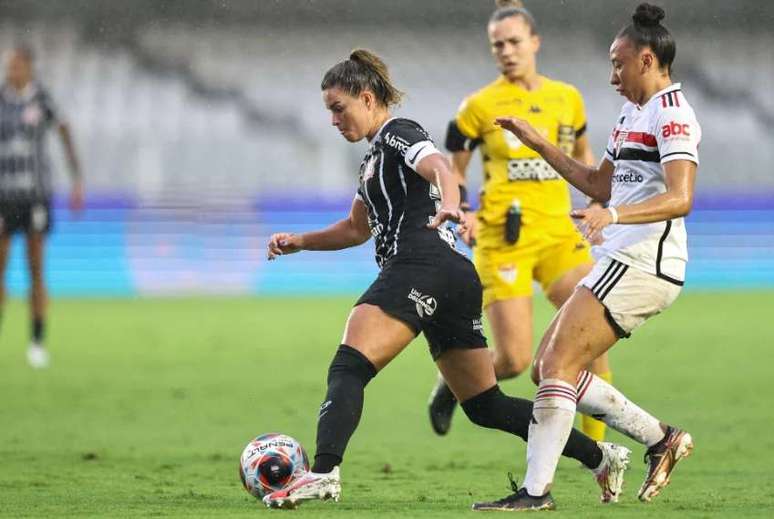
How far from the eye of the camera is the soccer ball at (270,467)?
234 inches

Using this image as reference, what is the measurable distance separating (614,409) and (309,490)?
4.83ft

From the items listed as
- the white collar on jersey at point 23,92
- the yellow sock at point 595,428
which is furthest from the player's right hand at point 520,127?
the white collar on jersey at point 23,92

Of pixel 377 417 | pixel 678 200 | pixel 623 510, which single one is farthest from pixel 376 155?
pixel 377 417

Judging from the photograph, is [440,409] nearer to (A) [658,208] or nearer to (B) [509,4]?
(B) [509,4]

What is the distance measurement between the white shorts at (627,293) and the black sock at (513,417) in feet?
1.89

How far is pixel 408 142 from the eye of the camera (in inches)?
237

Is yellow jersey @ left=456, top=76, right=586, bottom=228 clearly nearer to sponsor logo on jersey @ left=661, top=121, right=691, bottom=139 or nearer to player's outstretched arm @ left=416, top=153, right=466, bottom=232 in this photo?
player's outstretched arm @ left=416, top=153, right=466, bottom=232

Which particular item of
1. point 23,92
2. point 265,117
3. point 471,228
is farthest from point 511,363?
point 265,117

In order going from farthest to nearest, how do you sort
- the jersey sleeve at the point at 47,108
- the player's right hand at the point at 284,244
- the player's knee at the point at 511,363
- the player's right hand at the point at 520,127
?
the jersey sleeve at the point at 47,108 → the player's knee at the point at 511,363 → the player's right hand at the point at 284,244 → the player's right hand at the point at 520,127

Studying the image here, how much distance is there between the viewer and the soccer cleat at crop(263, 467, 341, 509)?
5.70 metres

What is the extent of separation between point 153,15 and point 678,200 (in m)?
23.1

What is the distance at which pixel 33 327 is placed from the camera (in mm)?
13500

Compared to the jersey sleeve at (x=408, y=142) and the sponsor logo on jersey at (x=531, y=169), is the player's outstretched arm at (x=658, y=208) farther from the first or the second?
the sponsor logo on jersey at (x=531, y=169)

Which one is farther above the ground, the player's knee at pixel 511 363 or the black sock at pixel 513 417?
the black sock at pixel 513 417
